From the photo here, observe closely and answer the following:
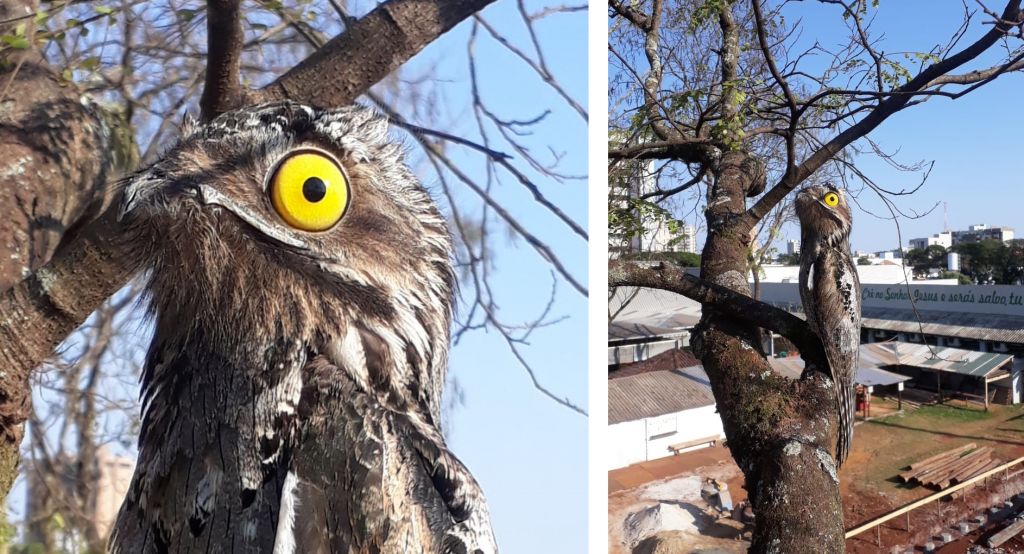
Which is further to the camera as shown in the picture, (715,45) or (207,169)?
(715,45)

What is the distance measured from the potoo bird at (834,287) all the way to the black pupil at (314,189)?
169 centimetres

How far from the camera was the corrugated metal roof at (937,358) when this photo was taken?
4242 millimetres

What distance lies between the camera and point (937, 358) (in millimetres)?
4496

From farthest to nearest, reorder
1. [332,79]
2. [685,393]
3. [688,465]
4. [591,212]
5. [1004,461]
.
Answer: [685,393] < [688,465] < [1004,461] < [591,212] < [332,79]

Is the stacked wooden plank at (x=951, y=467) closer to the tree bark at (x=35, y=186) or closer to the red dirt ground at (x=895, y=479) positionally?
the red dirt ground at (x=895, y=479)

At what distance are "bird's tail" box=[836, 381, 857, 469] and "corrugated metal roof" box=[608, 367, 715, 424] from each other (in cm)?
289

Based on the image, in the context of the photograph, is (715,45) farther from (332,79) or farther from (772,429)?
(332,79)

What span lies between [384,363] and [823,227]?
1803 mm

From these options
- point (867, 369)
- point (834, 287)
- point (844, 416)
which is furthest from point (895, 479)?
point (834, 287)

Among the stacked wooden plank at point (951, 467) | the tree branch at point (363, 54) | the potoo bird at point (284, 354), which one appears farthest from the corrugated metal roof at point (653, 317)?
the potoo bird at point (284, 354)

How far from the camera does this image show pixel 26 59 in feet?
3.01

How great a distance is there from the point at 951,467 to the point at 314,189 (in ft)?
15.3

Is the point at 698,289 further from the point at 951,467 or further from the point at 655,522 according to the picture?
the point at 951,467

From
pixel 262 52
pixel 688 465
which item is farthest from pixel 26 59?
pixel 688 465
